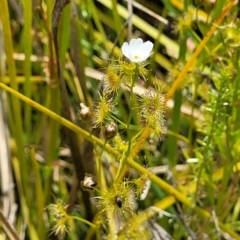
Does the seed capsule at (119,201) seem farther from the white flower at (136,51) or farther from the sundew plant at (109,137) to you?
the white flower at (136,51)

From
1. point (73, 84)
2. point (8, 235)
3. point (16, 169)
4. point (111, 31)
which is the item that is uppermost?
point (111, 31)

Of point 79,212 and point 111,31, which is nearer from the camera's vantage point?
point 79,212

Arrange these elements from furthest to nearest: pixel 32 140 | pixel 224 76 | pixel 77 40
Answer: pixel 32 140
pixel 77 40
pixel 224 76

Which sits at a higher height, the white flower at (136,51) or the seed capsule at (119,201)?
the white flower at (136,51)

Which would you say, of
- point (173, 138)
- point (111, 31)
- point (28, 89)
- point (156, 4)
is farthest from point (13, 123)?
point (156, 4)

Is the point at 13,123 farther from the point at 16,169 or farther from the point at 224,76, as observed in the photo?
the point at 224,76

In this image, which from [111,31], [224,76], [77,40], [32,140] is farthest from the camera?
[111,31]

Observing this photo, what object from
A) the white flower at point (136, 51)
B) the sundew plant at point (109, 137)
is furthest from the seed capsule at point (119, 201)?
the white flower at point (136, 51)
